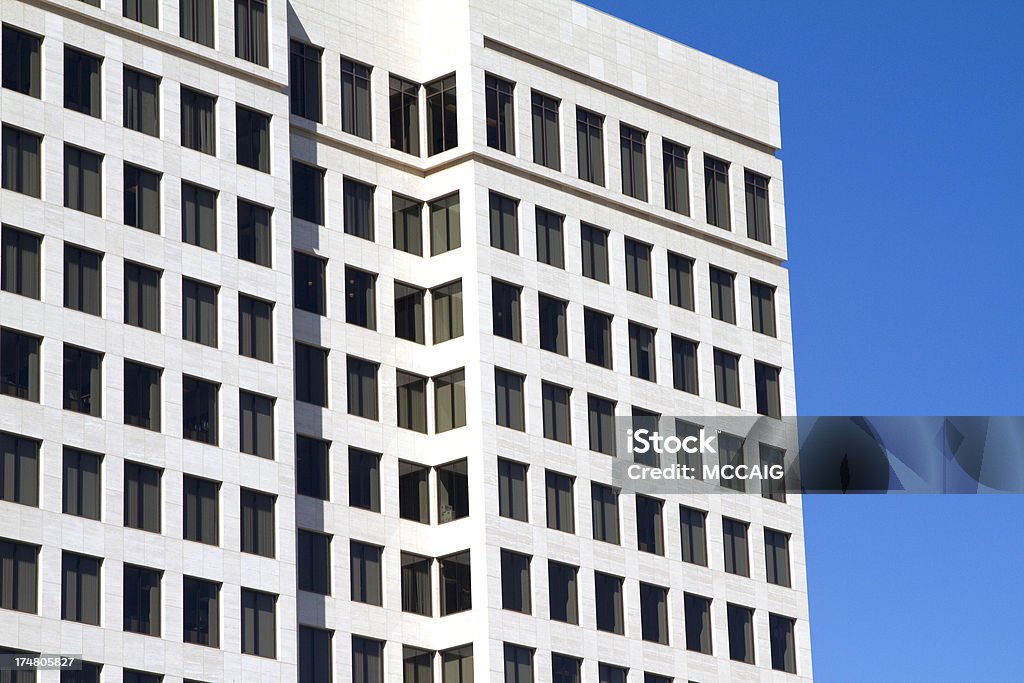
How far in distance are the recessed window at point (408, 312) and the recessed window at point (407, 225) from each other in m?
1.59

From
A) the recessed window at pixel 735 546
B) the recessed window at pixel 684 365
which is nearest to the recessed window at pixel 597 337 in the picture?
the recessed window at pixel 684 365

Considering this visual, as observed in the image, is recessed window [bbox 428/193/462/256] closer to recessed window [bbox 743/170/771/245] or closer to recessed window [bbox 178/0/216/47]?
recessed window [bbox 178/0/216/47]

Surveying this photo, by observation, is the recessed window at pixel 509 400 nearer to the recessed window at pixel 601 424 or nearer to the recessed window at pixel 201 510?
the recessed window at pixel 601 424

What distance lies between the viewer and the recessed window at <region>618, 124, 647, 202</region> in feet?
332

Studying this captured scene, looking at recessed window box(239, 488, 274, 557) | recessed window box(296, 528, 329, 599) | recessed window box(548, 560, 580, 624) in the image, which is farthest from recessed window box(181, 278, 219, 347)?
recessed window box(548, 560, 580, 624)

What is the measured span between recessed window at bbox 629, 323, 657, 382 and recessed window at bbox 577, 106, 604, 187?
6094 millimetres

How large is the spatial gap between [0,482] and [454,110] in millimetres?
27522

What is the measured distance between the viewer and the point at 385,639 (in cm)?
8869

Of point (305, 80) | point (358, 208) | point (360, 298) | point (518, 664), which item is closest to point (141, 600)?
point (518, 664)

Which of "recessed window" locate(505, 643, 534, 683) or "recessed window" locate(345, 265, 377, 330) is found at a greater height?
"recessed window" locate(345, 265, 377, 330)

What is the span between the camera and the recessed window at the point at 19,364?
7862 cm

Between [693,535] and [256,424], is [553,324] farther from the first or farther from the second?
[256,424]

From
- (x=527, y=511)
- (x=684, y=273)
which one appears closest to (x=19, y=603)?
(x=527, y=511)

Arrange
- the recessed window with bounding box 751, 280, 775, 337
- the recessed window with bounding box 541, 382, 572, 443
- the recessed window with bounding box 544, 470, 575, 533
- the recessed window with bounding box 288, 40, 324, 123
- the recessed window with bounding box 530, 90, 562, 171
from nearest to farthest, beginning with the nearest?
the recessed window with bounding box 288, 40, 324, 123, the recessed window with bounding box 544, 470, 575, 533, the recessed window with bounding box 541, 382, 572, 443, the recessed window with bounding box 530, 90, 562, 171, the recessed window with bounding box 751, 280, 775, 337
